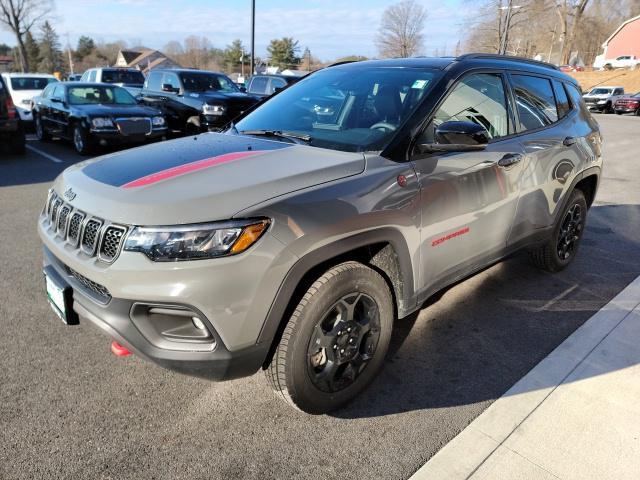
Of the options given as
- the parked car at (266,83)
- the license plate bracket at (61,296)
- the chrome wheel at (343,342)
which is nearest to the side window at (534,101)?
the chrome wheel at (343,342)

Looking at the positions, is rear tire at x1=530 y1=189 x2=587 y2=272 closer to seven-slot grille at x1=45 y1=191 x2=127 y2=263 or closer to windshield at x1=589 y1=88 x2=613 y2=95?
seven-slot grille at x1=45 y1=191 x2=127 y2=263

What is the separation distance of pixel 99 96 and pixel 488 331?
10.2 m

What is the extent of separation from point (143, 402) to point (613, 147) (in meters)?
14.9

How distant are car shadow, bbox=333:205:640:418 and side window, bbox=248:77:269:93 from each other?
11.4 meters

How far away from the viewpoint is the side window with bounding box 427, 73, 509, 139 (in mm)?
2908

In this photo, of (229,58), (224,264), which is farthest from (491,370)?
(229,58)

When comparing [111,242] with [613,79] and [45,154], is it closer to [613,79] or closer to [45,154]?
[45,154]

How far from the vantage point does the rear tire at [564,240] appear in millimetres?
4137

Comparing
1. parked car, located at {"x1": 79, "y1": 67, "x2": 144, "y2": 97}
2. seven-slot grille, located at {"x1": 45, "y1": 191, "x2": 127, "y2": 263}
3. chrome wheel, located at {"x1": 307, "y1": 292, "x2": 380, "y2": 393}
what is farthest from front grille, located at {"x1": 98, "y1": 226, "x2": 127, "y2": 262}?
parked car, located at {"x1": 79, "y1": 67, "x2": 144, "y2": 97}

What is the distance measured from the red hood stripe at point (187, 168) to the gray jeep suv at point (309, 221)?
0.01 metres

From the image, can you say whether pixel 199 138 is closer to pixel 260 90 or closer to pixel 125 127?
pixel 125 127

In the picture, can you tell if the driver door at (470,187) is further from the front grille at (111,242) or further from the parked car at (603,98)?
the parked car at (603,98)

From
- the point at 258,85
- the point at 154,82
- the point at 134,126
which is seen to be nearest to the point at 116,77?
the point at 154,82

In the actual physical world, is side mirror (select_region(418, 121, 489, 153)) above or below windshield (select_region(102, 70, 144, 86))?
above
